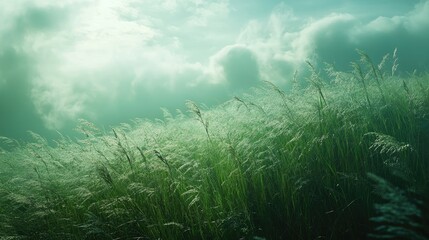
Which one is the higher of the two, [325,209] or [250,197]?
[250,197]

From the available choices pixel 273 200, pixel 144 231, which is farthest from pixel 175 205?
pixel 273 200

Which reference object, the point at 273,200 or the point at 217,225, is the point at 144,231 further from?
the point at 273,200

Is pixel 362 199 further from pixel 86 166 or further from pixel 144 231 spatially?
pixel 86 166

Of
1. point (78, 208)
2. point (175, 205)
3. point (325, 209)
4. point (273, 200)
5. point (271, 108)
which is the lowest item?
point (325, 209)

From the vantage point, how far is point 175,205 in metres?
3.75

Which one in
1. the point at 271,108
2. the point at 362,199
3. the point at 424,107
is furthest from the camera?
the point at 271,108

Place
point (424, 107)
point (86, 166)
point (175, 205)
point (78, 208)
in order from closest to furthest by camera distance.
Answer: point (175, 205) → point (78, 208) → point (424, 107) → point (86, 166)

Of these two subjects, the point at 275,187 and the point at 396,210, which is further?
the point at 275,187

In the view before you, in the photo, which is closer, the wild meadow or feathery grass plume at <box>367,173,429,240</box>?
feathery grass plume at <box>367,173,429,240</box>

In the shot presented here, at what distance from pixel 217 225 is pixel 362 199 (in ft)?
4.61

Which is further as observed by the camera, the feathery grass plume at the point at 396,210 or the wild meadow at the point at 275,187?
the wild meadow at the point at 275,187

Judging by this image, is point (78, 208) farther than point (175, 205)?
Yes

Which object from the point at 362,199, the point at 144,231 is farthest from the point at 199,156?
the point at 362,199

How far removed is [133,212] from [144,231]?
0.27 m
